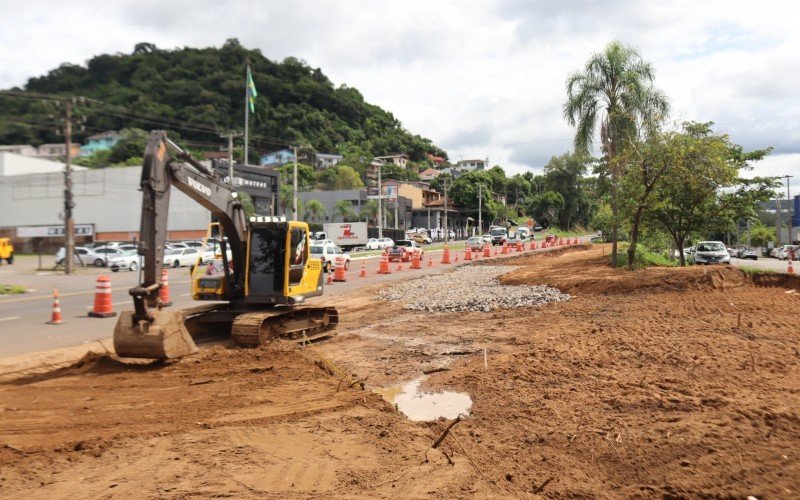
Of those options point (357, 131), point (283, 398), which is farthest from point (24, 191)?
point (357, 131)

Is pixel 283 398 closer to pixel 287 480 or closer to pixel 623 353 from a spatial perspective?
pixel 287 480

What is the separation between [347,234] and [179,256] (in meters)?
25.6

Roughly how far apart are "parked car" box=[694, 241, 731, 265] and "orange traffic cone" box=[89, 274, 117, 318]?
1064 inches

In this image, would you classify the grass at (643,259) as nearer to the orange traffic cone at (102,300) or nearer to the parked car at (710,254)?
the parked car at (710,254)

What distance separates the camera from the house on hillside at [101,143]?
261 ft

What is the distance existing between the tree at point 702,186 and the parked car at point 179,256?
94.3 ft

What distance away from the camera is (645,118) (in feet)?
81.5

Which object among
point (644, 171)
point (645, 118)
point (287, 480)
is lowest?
point (287, 480)

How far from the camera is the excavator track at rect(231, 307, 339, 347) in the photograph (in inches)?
383

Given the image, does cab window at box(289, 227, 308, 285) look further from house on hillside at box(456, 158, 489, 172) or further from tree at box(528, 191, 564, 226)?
house on hillside at box(456, 158, 489, 172)

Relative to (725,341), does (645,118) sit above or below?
above

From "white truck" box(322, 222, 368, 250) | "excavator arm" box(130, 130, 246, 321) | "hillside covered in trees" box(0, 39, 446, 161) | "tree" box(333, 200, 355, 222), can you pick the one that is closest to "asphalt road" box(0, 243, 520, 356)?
"excavator arm" box(130, 130, 246, 321)

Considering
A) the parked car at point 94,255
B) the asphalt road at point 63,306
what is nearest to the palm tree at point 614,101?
the asphalt road at point 63,306

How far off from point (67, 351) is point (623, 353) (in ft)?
31.7
